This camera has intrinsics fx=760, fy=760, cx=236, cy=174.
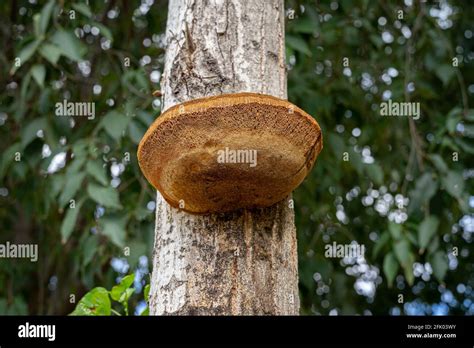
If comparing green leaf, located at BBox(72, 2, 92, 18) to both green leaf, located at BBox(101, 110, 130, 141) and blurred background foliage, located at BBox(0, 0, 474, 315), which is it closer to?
blurred background foliage, located at BBox(0, 0, 474, 315)

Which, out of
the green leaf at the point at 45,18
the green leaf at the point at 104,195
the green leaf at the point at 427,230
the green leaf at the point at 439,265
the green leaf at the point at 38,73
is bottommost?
the green leaf at the point at 439,265

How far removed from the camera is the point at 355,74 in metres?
3.76

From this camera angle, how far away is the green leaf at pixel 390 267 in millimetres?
2738

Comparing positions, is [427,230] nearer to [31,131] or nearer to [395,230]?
[395,230]

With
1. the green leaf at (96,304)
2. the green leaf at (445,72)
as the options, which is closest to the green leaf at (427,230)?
the green leaf at (445,72)

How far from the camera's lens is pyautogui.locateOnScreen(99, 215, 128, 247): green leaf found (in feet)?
8.33

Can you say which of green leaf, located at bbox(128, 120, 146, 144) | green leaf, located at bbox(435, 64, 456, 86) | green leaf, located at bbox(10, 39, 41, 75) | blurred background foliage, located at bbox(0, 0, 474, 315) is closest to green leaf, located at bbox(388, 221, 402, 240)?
blurred background foliage, located at bbox(0, 0, 474, 315)

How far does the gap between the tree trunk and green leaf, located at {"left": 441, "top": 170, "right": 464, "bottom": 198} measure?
1.42m

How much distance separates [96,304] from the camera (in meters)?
1.70

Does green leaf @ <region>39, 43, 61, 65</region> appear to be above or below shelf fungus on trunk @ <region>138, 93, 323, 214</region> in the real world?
above

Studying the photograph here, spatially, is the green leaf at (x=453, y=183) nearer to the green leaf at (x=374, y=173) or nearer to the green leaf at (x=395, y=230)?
the green leaf at (x=395, y=230)

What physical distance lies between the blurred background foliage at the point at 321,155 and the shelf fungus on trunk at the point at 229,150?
1.23m
